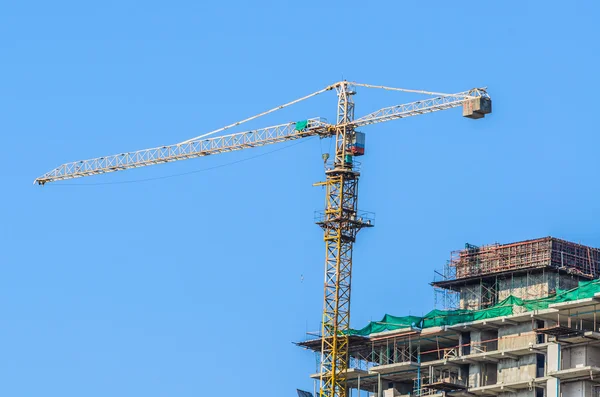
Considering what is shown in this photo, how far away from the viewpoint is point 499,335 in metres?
168

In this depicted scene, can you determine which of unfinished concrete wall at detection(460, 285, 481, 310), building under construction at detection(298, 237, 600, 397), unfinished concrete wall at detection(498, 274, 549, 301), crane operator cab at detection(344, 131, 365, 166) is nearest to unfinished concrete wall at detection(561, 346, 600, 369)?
building under construction at detection(298, 237, 600, 397)

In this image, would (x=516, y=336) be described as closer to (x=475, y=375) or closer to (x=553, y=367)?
(x=475, y=375)

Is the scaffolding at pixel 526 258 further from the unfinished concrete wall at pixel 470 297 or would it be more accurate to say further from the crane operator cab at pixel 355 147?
the crane operator cab at pixel 355 147

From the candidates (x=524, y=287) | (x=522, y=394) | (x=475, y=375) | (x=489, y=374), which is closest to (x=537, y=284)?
(x=524, y=287)

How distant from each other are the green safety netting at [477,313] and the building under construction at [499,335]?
91 mm

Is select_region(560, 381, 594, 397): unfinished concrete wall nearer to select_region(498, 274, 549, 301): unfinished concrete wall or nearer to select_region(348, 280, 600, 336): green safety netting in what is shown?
select_region(348, 280, 600, 336): green safety netting

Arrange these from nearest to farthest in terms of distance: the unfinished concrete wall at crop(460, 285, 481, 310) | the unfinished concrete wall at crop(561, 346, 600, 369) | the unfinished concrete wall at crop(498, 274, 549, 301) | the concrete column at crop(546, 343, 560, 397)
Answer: the unfinished concrete wall at crop(561, 346, 600, 369) → the concrete column at crop(546, 343, 560, 397) → the unfinished concrete wall at crop(498, 274, 549, 301) → the unfinished concrete wall at crop(460, 285, 481, 310)

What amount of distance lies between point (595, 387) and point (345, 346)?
27.0 meters

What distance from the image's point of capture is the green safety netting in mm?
158625

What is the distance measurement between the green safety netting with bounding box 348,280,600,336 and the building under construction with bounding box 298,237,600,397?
91 mm

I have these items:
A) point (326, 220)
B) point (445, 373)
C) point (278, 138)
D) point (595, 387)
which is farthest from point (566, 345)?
point (278, 138)

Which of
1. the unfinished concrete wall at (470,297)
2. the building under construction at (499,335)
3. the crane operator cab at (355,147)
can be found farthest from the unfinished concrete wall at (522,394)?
the crane operator cab at (355,147)

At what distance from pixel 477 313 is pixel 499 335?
2904 millimetres

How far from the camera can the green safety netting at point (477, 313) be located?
520 feet
